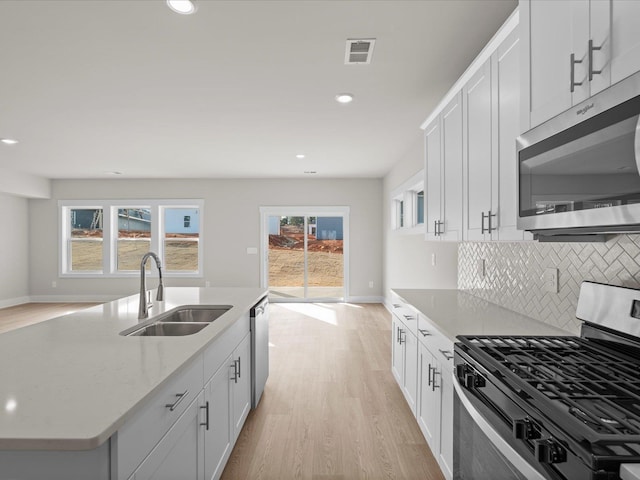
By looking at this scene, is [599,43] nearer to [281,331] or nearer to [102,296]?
[281,331]

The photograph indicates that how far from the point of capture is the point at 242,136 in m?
4.59

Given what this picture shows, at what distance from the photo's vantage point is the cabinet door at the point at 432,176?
107 inches

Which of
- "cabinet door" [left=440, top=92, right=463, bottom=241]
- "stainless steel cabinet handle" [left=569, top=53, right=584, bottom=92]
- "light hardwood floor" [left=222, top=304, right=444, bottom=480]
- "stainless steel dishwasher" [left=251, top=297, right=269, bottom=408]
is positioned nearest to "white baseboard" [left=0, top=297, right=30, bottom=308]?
"light hardwood floor" [left=222, top=304, right=444, bottom=480]

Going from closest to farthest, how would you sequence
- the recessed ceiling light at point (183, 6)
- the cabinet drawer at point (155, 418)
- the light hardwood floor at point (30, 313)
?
the cabinet drawer at point (155, 418) < the recessed ceiling light at point (183, 6) < the light hardwood floor at point (30, 313)

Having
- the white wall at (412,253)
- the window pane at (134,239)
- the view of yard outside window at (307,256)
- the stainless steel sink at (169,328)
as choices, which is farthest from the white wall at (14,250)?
the white wall at (412,253)

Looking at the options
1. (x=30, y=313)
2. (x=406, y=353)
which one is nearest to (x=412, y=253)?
(x=406, y=353)

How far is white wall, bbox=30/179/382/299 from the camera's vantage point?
7613mm

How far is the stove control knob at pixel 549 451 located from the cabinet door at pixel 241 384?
164cm

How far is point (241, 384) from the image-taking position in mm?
2393

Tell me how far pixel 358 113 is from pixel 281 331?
10.4ft

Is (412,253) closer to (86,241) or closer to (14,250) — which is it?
(86,241)

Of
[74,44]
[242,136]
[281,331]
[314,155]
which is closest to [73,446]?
[74,44]

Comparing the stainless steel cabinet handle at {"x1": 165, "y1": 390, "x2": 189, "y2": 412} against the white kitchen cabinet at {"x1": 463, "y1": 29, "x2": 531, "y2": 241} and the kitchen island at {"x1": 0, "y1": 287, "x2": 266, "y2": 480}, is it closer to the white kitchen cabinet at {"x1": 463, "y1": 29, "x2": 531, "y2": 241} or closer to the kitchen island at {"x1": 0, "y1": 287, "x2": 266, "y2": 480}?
the kitchen island at {"x1": 0, "y1": 287, "x2": 266, "y2": 480}

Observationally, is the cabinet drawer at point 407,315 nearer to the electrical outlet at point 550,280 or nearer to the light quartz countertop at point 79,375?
the electrical outlet at point 550,280
